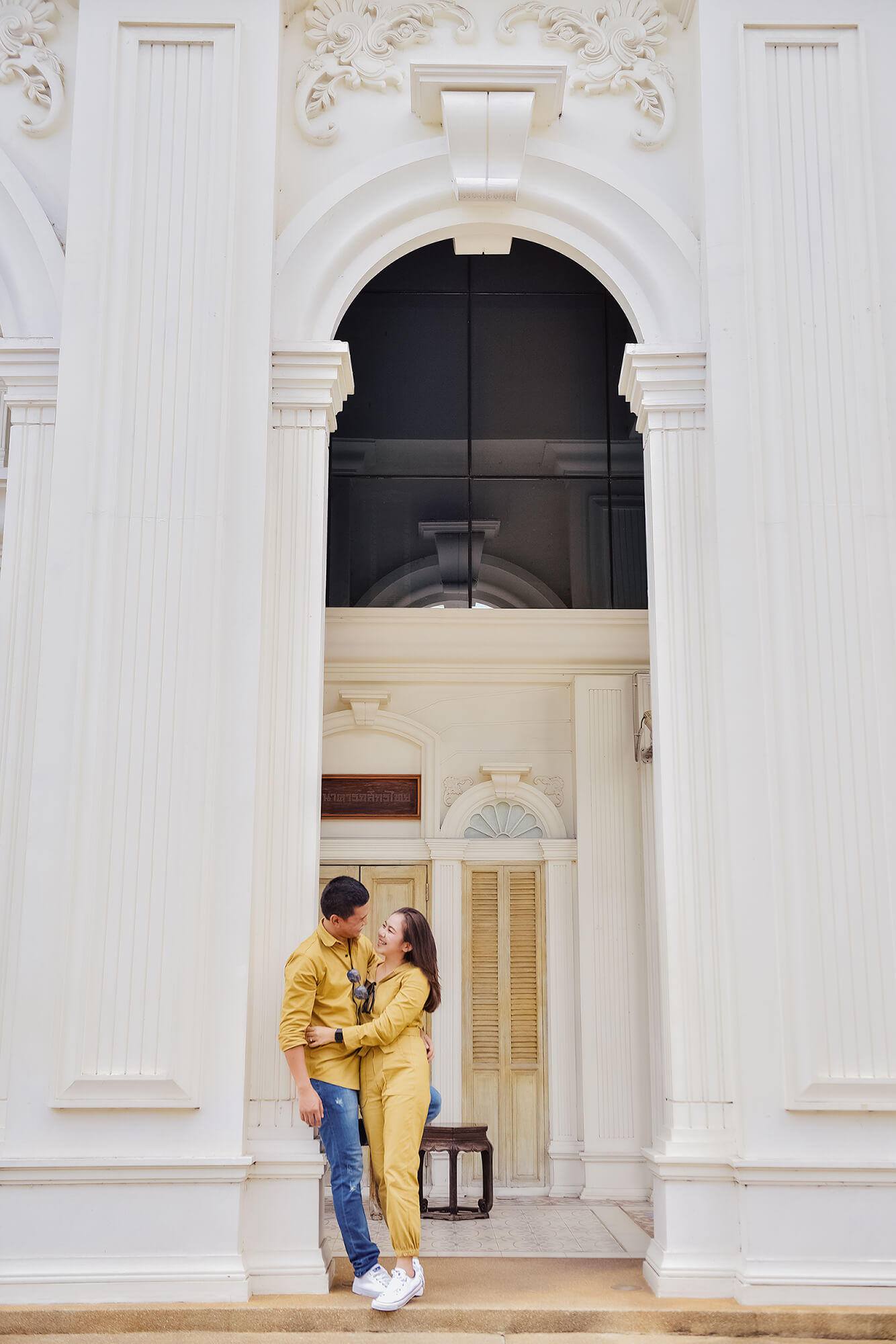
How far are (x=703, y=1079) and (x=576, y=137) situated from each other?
474 centimetres

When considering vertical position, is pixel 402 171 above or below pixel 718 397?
above

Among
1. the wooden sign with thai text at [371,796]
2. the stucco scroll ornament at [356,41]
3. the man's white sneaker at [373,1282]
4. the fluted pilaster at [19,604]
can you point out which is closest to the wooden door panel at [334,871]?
the wooden sign with thai text at [371,796]

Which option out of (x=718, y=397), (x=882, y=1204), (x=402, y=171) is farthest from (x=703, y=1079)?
(x=402, y=171)

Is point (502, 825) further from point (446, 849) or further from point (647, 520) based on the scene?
point (647, 520)

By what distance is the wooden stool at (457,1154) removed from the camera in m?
7.98

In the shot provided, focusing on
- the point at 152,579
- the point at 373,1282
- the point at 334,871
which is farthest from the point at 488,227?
the point at 373,1282

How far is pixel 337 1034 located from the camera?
5.16 meters

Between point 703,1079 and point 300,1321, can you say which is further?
point 703,1079

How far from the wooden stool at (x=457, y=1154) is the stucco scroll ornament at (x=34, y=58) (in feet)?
20.7

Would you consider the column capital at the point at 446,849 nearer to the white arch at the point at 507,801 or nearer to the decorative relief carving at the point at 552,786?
the white arch at the point at 507,801

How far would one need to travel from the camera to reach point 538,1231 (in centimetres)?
759

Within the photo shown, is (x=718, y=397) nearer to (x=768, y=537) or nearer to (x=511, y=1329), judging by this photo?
(x=768, y=537)

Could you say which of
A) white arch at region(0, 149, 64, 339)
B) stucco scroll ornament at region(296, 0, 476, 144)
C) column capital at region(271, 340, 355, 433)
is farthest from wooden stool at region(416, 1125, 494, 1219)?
stucco scroll ornament at region(296, 0, 476, 144)

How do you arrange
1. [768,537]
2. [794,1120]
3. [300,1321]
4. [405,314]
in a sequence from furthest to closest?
[405,314]
[768,537]
[794,1120]
[300,1321]
